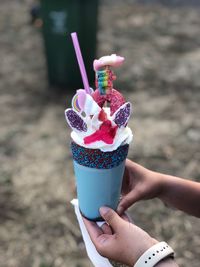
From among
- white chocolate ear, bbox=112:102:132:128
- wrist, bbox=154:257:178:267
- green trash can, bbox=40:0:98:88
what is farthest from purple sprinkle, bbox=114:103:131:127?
green trash can, bbox=40:0:98:88

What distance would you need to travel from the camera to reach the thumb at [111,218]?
125 cm

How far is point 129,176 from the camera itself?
1470 mm

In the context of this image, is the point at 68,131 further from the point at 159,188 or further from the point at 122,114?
the point at 122,114

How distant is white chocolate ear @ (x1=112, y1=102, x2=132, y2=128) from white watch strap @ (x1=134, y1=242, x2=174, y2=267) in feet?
1.14

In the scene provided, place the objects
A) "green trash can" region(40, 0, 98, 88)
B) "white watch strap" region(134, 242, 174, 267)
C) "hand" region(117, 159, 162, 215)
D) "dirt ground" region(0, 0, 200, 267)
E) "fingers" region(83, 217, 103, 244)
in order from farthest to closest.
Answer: "green trash can" region(40, 0, 98, 88) → "dirt ground" region(0, 0, 200, 267) → "hand" region(117, 159, 162, 215) → "fingers" region(83, 217, 103, 244) → "white watch strap" region(134, 242, 174, 267)

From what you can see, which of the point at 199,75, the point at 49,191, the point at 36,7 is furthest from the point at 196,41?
the point at 49,191

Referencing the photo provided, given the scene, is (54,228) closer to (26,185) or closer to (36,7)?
(26,185)

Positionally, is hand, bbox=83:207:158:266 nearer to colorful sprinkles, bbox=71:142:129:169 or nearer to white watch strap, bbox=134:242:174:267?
white watch strap, bbox=134:242:174:267

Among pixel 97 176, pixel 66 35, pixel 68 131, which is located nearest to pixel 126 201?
pixel 97 176

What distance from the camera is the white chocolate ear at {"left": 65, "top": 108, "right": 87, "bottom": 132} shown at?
1171 millimetres

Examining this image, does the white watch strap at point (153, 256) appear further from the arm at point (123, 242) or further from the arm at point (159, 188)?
the arm at point (159, 188)

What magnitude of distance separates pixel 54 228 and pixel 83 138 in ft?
4.09

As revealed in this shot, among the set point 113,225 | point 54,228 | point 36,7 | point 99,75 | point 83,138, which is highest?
point 99,75

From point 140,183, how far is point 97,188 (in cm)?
23
